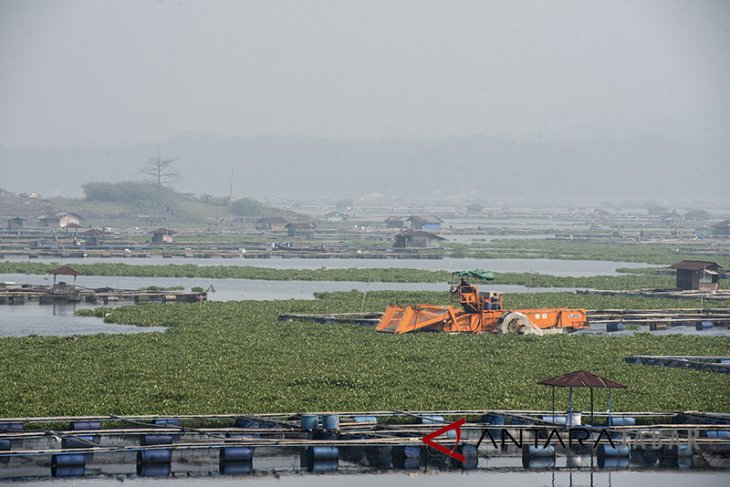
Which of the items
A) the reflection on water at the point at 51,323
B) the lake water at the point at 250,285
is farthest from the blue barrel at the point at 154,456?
the lake water at the point at 250,285

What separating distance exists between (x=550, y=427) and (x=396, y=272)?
70025mm

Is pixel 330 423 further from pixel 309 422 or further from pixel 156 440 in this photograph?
pixel 156 440

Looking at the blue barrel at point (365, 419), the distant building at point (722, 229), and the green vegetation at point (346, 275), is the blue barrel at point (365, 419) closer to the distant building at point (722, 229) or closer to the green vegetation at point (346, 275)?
the green vegetation at point (346, 275)

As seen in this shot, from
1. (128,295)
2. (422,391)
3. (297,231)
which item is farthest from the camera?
(297,231)

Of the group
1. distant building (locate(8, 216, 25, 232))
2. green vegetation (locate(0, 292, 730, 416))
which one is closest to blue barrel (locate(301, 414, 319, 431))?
green vegetation (locate(0, 292, 730, 416))

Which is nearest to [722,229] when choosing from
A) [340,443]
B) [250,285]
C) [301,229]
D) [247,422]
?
[301,229]

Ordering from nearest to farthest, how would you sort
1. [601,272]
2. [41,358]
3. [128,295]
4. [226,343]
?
[41,358]
[226,343]
[128,295]
[601,272]

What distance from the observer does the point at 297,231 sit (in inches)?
6964

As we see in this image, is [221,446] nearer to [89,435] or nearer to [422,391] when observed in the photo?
[89,435]

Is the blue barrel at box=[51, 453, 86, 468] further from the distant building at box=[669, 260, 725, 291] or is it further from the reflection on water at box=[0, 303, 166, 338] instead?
the distant building at box=[669, 260, 725, 291]

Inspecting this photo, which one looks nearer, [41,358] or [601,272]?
[41,358]

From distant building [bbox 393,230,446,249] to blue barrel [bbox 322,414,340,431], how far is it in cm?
11029

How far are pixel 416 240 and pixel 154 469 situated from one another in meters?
115

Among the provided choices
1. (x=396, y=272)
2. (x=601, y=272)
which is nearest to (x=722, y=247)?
(x=601, y=272)
